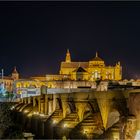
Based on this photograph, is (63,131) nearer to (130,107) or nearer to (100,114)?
(100,114)

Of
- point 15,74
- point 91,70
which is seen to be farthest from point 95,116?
point 15,74

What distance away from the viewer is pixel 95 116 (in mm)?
19031

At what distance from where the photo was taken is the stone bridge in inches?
605

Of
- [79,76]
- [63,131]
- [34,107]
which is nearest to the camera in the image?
[63,131]

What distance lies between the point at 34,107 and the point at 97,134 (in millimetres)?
18331

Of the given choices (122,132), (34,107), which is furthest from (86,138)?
(34,107)

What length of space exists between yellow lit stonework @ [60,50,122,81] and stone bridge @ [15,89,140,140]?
53.4 m

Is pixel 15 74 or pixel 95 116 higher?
pixel 15 74

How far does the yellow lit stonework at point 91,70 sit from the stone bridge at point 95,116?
5345cm

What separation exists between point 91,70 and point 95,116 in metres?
66.2

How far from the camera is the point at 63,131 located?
21.1 meters

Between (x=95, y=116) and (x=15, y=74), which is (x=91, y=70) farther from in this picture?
(x=95, y=116)

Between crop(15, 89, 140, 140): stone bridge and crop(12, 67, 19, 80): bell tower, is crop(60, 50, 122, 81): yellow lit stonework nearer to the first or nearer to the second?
crop(12, 67, 19, 80): bell tower

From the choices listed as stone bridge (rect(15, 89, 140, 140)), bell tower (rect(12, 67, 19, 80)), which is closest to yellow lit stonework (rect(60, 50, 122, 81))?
bell tower (rect(12, 67, 19, 80))
